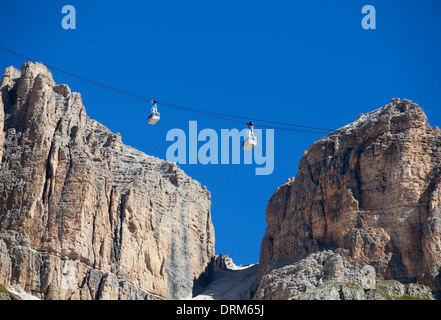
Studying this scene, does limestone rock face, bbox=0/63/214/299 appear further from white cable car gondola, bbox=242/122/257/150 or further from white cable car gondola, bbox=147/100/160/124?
white cable car gondola, bbox=242/122/257/150

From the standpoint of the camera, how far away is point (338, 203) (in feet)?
555

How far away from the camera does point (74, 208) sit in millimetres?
166250

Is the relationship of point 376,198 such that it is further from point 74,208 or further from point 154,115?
point 74,208

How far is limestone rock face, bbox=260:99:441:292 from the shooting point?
6245 inches

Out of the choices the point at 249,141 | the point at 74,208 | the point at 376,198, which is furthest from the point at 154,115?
the point at 376,198

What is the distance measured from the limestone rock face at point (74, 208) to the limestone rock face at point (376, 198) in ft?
64.6

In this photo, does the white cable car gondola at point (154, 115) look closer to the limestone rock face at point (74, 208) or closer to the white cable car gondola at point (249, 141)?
the white cable car gondola at point (249, 141)

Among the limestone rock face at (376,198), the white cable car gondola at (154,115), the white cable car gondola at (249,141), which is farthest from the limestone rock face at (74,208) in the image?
the white cable car gondola at (249,141)

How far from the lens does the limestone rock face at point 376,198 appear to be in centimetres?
15862

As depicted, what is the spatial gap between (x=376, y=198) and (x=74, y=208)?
144ft
